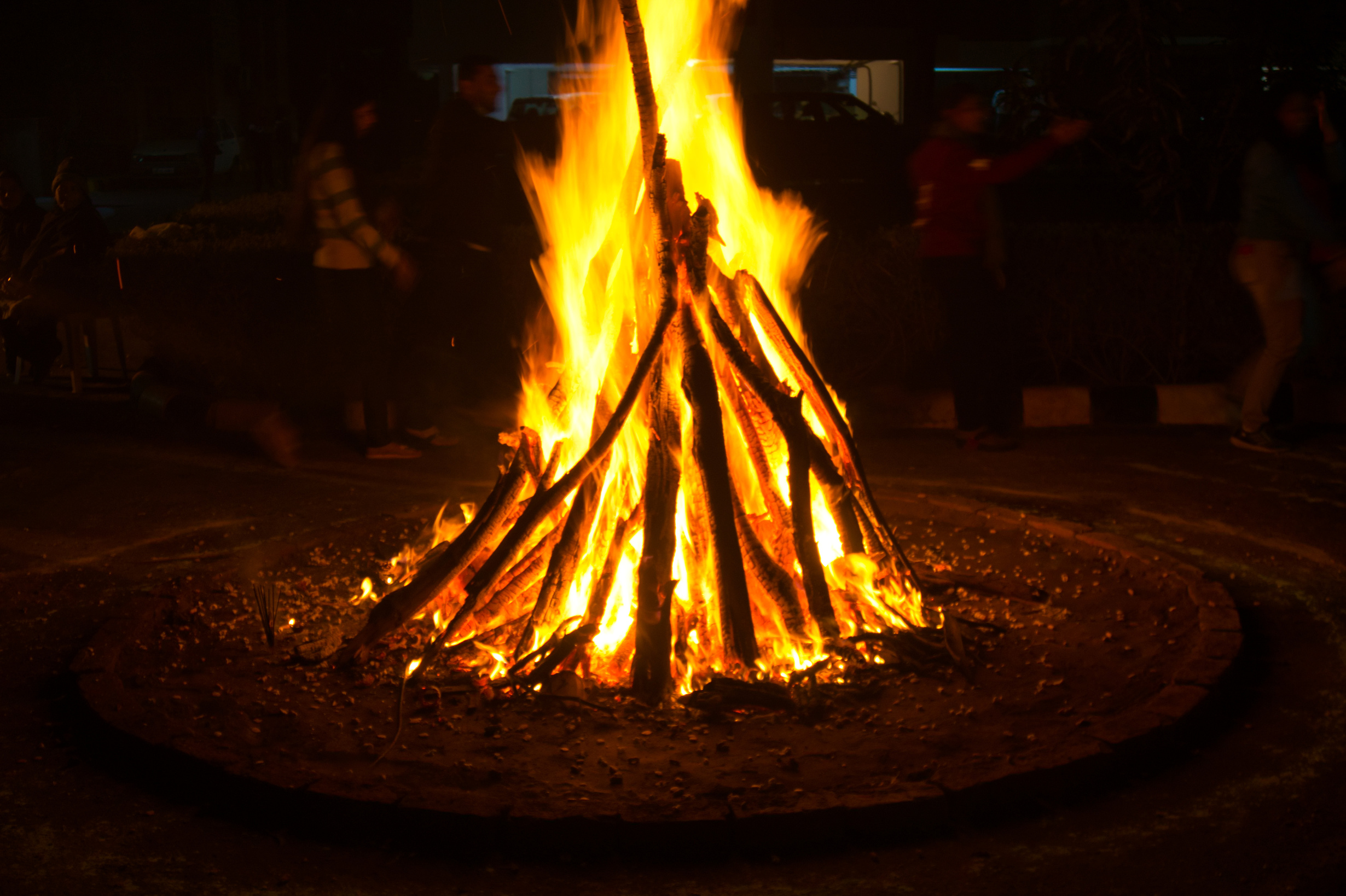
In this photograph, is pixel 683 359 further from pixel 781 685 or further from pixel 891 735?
pixel 891 735

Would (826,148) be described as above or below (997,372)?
above

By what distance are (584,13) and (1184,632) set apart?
126 inches

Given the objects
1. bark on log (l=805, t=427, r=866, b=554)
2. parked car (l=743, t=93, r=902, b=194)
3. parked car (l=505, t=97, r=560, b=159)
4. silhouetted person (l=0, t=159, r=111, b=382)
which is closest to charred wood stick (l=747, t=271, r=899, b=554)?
bark on log (l=805, t=427, r=866, b=554)

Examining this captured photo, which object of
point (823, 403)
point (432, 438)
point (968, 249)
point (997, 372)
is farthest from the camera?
point (432, 438)

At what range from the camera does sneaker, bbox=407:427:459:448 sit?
8.66m

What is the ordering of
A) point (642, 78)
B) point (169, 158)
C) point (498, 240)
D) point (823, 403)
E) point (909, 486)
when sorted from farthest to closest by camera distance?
point (169, 158), point (498, 240), point (909, 486), point (823, 403), point (642, 78)

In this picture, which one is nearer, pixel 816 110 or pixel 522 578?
pixel 522 578

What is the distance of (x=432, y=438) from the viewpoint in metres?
8.71

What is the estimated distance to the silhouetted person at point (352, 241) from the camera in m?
7.72

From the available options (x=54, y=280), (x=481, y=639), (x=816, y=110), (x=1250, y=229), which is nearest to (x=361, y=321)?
(x=481, y=639)

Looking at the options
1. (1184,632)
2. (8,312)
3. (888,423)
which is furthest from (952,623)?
(8,312)

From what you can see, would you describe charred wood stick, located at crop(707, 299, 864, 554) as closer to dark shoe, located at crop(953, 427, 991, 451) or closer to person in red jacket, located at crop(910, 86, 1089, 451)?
person in red jacket, located at crop(910, 86, 1089, 451)

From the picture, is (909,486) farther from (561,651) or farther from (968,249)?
(561,651)

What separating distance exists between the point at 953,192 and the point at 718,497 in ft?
12.6
